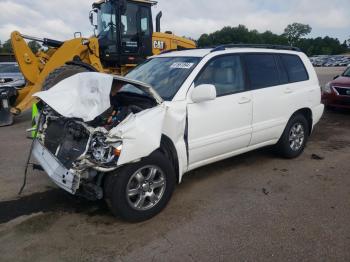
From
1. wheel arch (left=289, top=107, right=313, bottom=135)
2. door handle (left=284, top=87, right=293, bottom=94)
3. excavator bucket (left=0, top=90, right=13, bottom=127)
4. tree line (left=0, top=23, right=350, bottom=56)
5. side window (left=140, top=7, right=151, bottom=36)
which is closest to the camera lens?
door handle (left=284, top=87, right=293, bottom=94)

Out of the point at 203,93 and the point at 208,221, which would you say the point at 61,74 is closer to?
the point at 203,93

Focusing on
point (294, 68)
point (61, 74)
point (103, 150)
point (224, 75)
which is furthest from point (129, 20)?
point (103, 150)

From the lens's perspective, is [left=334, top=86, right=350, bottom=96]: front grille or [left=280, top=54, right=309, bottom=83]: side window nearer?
[left=280, top=54, right=309, bottom=83]: side window

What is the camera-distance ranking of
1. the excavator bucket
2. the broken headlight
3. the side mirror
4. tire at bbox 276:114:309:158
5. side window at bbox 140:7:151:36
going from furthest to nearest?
side window at bbox 140:7:151:36 → the excavator bucket → tire at bbox 276:114:309:158 → the side mirror → the broken headlight

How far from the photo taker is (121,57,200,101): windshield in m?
4.27

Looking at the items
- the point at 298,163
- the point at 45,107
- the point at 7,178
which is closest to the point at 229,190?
the point at 298,163

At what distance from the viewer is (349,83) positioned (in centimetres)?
961

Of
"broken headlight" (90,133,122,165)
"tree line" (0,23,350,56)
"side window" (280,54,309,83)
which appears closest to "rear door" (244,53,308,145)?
"side window" (280,54,309,83)

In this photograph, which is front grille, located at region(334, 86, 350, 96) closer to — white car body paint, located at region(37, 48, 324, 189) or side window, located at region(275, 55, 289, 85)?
white car body paint, located at region(37, 48, 324, 189)

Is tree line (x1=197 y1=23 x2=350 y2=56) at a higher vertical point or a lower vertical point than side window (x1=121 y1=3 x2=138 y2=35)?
higher

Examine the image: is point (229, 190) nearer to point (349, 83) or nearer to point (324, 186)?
point (324, 186)

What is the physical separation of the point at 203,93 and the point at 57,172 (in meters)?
1.78

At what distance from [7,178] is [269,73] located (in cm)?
409

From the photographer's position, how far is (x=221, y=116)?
448 cm
